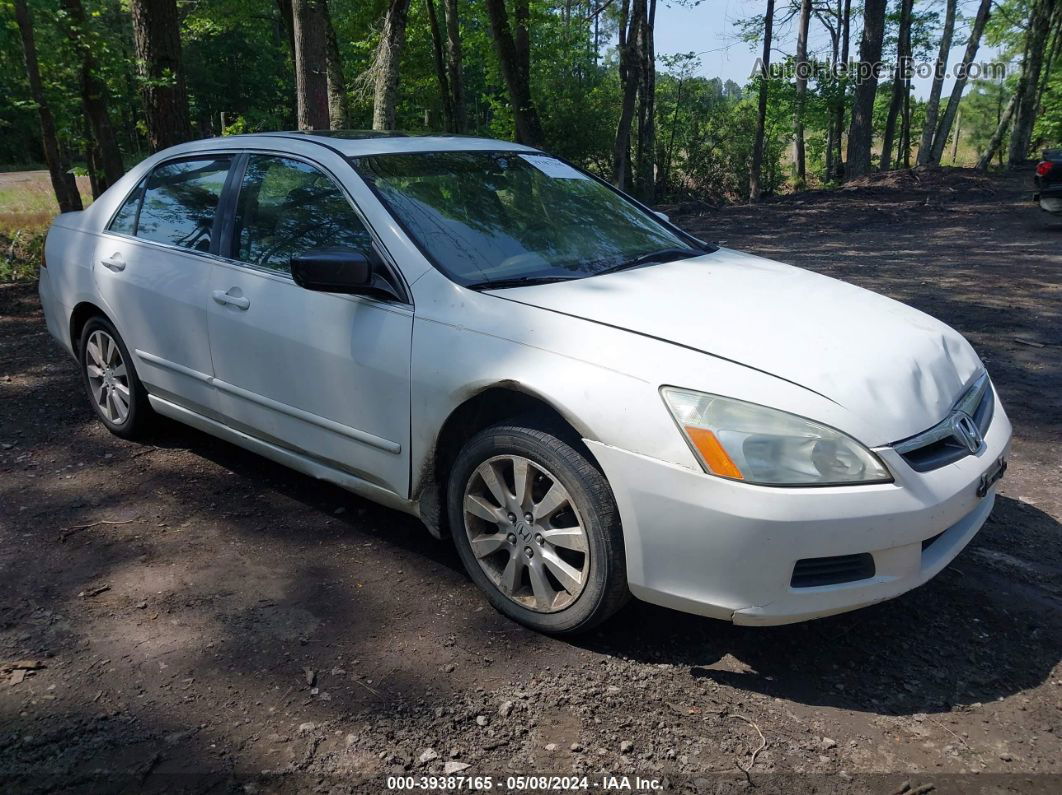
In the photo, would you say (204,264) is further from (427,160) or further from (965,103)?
(965,103)

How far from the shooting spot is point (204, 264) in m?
3.96

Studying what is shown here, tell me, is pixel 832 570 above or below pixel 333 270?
below

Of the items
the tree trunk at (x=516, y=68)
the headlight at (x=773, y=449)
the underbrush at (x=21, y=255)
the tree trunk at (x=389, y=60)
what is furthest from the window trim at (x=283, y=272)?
the tree trunk at (x=516, y=68)

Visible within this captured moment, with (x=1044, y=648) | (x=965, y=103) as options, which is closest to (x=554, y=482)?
(x=1044, y=648)

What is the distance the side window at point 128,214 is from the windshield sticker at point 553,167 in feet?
7.01

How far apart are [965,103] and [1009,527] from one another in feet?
285

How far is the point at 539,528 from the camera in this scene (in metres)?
2.86

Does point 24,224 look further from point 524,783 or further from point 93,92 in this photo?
point 524,783

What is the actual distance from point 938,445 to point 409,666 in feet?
6.15

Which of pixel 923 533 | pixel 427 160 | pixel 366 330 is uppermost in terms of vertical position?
pixel 427 160

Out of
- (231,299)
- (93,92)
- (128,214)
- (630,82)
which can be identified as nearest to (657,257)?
(231,299)

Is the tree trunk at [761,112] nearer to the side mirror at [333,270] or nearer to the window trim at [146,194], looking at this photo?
the window trim at [146,194]

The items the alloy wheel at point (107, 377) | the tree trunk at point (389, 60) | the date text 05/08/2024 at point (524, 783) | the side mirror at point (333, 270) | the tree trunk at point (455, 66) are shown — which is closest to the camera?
the date text 05/08/2024 at point (524, 783)

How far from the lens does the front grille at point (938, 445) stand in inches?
102
